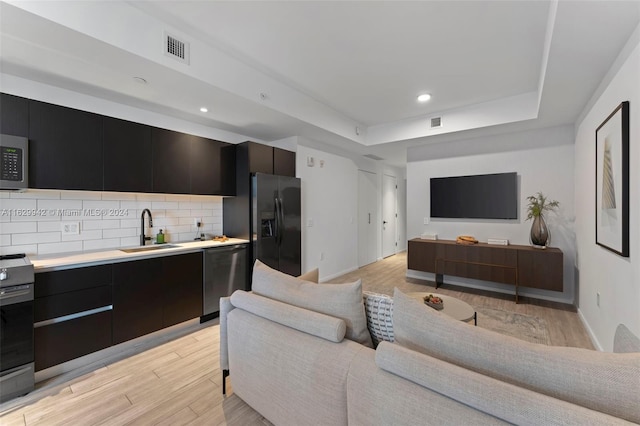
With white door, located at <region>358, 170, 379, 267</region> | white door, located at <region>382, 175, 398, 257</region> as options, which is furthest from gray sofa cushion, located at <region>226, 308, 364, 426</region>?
white door, located at <region>382, 175, 398, 257</region>

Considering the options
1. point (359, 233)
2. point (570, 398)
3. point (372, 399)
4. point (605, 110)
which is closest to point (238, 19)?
point (372, 399)

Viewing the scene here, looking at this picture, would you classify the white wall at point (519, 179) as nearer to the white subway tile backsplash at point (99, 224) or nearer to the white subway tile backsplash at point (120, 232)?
the white subway tile backsplash at point (120, 232)

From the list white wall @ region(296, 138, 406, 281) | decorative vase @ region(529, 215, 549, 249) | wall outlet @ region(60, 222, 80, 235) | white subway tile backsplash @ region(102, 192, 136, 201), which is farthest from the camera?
white wall @ region(296, 138, 406, 281)

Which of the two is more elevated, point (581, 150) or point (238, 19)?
point (238, 19)

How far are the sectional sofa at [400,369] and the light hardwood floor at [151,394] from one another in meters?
0.25

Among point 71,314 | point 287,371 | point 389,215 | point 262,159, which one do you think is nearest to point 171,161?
point 262,159

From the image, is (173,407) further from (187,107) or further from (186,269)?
(187,107)

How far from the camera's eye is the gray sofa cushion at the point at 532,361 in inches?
30.8

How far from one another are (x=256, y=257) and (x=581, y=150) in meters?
4.12

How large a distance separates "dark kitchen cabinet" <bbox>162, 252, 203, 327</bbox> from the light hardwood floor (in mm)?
232

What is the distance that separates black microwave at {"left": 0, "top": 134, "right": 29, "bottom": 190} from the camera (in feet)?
6.64

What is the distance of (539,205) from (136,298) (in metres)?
4.99

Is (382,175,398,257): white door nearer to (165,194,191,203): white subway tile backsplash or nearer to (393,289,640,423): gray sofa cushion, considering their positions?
(165,194,191,203): white subway tile backsplash

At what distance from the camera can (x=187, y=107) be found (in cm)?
298
